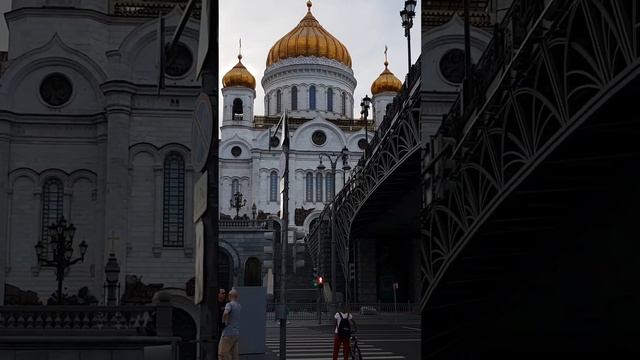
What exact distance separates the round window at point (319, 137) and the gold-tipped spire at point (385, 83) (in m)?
11.8

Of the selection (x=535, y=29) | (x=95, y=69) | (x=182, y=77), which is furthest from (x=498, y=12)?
(x=95, y=69)

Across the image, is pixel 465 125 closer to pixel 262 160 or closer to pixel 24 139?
pixel 24 139

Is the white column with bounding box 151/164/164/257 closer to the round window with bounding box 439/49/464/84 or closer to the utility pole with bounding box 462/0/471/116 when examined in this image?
the round window with bounding box 439/49/464/84

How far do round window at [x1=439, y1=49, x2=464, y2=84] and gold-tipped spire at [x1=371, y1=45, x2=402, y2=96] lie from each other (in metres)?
78.4

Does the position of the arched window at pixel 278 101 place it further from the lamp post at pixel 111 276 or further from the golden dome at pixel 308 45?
the lamp post at pixel 111 276

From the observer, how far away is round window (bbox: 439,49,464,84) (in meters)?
15.7

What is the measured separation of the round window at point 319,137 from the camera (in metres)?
86.1

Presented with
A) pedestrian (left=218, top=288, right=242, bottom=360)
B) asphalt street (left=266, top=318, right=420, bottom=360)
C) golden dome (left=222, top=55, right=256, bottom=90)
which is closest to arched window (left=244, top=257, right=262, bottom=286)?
asphalt street (left=266, top=318, right=420, bottom=360)

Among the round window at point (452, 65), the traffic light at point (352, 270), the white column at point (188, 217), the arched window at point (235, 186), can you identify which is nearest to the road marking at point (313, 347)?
the white column at point (188, 217)

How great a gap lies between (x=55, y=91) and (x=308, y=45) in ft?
212

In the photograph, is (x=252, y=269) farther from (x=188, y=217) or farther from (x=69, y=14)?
(x=69, y=14)

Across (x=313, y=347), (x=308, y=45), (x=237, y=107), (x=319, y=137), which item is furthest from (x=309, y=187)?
(x=313, y=347)

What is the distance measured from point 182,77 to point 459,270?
1624cm

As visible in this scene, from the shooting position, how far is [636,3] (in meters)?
9.15
